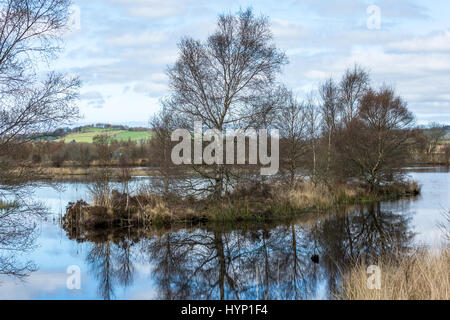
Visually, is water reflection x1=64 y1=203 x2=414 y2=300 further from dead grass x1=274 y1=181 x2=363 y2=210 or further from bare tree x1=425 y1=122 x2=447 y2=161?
bare tree x1=425 y1=122 x2=447 y2=161

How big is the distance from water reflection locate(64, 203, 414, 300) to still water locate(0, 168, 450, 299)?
26mm

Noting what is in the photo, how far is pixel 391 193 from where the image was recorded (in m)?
28.4

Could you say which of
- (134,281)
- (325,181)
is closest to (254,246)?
(134,281)

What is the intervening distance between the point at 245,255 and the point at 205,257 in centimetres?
124

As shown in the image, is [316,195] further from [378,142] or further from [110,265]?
[110,265]

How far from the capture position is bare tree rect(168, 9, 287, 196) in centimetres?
1819

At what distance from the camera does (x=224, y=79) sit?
18594 mm

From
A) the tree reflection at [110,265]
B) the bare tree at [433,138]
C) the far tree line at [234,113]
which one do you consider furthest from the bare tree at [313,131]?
the bare tree at [433,138]

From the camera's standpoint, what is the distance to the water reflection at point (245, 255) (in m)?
9.66

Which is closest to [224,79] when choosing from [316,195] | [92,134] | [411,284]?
[316,195]

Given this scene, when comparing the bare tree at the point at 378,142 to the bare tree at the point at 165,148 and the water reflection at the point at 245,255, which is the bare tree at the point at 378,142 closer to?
the water reflection at the point at 245,255

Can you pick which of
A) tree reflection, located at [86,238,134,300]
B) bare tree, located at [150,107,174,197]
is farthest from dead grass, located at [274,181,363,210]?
tree reflection, located at [86,238,134,300]
